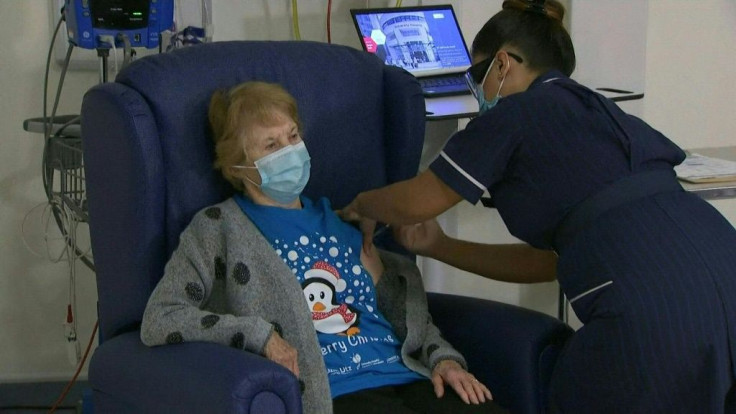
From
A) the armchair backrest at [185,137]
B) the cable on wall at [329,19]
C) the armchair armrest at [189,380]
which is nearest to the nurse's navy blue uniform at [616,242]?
the armchair backrest at [185,137]

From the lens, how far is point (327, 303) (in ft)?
6.02

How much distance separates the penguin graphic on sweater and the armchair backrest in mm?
246

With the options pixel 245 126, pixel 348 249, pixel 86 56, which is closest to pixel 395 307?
pixel 348 249

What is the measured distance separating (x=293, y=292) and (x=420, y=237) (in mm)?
403

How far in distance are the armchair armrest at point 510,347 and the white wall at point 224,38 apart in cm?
94

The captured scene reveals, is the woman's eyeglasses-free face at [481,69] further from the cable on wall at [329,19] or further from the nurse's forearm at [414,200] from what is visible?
the cable on wall at [329,19]

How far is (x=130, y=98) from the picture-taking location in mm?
1745

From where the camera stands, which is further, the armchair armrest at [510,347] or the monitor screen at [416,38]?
the monitor screen at [416,38]

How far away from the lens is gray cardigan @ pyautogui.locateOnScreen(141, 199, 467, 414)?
1.63 metres

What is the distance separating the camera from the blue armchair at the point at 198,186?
5.24ft

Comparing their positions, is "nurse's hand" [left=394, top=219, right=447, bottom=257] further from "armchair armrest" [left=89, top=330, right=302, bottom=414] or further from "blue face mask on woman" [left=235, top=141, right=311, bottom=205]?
"armchair armrest" [left=89, top=330, right=302, bottom=414]

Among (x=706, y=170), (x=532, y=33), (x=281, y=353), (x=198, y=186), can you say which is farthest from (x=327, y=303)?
(x=706, y=170)

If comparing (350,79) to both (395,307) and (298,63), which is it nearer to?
(298,63)

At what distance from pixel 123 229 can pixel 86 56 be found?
1.13 metres
